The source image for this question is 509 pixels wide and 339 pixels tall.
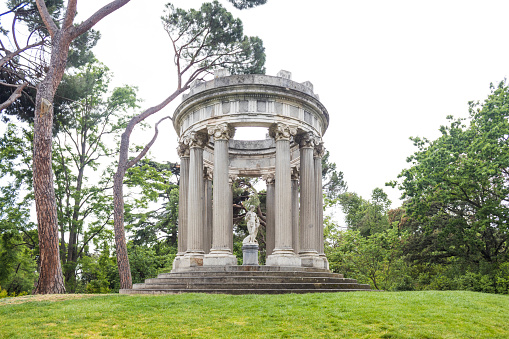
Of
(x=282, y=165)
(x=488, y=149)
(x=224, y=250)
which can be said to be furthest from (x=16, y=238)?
(x=488, y=149)

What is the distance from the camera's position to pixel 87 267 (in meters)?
35.6

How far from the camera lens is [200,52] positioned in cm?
3122

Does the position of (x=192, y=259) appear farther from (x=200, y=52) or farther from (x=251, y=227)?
(x=200, y=52)

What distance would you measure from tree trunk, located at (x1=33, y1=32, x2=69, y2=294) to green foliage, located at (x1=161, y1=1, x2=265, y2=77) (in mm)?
8781

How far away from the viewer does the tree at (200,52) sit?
29062mm

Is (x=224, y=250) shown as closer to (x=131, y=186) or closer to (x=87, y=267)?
(x=131, y=186)

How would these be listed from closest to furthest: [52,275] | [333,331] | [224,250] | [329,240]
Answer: [333,331], [224,250], [52,275], [329,240]

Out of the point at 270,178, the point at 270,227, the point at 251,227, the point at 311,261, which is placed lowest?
the point at 311,261

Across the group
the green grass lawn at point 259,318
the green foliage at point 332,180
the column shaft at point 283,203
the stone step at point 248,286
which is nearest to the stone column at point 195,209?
the stone step at point 248,286

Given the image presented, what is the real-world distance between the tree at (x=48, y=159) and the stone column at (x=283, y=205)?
10993mm

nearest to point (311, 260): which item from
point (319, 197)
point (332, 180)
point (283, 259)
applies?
point (283, 259)

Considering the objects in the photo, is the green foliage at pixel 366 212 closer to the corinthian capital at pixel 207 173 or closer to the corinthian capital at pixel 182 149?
the corinthian capital at pixel 207 173

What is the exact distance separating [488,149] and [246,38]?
17224 millimetres

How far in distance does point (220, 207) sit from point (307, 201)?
487cm
